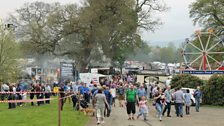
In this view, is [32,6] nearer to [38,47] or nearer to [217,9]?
[38,47]

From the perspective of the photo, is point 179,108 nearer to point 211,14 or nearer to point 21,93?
point 21,93

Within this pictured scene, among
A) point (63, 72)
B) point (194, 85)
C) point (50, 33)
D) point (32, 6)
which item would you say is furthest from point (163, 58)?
point (63, 72)

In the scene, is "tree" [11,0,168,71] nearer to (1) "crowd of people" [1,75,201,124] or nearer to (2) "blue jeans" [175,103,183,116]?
(1) "crowd of people" [1,75,201,124]

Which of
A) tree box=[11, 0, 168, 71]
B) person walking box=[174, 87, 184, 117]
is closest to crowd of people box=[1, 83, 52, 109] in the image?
person walking box=[174, 87, 184, 117]

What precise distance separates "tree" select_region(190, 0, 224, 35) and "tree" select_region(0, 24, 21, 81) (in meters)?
27.9

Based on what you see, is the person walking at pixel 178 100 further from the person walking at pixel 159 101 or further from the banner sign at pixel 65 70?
the banner sign at pixel 65 70

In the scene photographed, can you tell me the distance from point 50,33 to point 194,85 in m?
27.6

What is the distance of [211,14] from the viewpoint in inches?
2483

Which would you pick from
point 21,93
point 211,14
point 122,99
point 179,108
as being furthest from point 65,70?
point 211,14

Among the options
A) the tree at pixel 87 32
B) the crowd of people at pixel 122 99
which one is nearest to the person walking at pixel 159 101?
the crowd of people at pixel 122 99

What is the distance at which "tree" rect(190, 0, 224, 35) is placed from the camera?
62.2m

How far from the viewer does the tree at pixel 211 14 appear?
204 ft

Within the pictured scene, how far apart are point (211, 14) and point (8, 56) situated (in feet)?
99.8

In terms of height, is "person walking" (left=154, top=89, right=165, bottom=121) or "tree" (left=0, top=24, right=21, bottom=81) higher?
"tree" (left=0, top=24, right=21, bottom=81)
